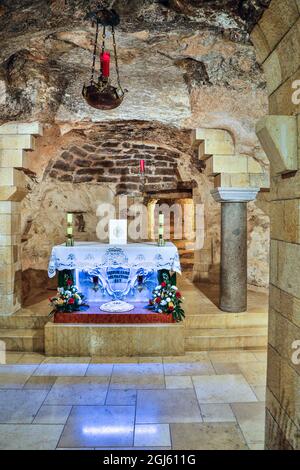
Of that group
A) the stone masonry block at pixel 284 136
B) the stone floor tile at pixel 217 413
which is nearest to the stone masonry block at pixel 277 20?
the stone masonry block at pixel 284 136

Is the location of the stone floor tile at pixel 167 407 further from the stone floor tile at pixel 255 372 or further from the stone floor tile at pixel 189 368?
the stone floor tile at pixel 255 372

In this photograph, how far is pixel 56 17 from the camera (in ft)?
11.2

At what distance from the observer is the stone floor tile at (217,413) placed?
3438 millimetres

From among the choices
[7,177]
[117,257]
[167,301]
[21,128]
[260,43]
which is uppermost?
[21,128]

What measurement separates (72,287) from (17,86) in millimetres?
3064

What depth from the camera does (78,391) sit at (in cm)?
403

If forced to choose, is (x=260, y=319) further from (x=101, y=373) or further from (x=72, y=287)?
(x=72, y=287)

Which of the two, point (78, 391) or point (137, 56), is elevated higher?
point (137, 56)

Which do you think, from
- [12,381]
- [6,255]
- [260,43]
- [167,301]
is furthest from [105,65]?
[12,381]

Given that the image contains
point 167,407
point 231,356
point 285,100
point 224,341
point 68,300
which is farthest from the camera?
point 224,341

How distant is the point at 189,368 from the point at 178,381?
42cm

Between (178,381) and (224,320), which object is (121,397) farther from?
(224,320)

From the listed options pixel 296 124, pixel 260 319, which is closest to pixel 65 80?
pixel 296 124
